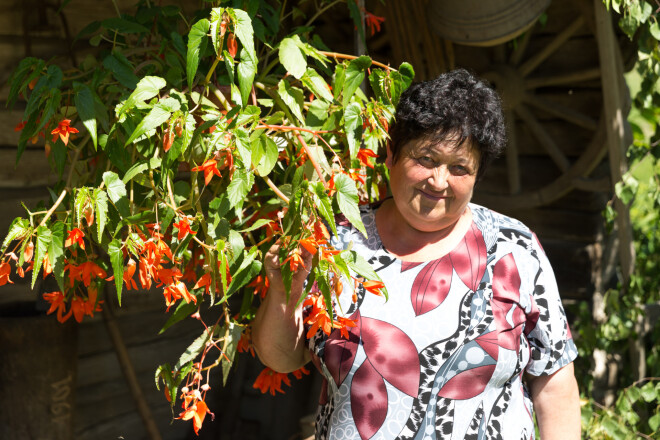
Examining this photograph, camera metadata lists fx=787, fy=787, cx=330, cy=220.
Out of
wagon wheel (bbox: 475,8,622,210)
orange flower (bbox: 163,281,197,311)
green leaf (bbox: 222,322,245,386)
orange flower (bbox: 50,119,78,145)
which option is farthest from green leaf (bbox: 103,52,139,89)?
wagon wheel (bbox: 475,8,622,210)

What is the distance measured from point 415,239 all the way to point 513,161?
1563mm

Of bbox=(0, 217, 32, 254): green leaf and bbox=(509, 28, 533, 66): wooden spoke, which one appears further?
bbox=(509, 28, 533, 66): wooden spoke

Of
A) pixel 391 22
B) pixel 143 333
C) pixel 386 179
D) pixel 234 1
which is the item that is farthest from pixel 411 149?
pixel 143 333

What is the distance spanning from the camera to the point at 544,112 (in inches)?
116

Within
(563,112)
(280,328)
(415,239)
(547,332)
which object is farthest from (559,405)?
(563,112)

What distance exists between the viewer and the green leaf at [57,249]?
4.01 feet

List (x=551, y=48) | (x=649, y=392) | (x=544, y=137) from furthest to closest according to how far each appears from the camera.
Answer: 1. (x=544, y=137)
2. (x=551, y=48)
3. (x=649, y=392)

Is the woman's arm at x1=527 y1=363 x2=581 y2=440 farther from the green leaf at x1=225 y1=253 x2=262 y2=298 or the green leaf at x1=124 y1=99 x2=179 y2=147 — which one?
the green leaf at x1=124 y1=99 x2=179 y2=147

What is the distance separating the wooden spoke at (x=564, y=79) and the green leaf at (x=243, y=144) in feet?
6.02

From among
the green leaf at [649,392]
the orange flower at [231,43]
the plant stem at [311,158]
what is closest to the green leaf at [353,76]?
the plant stem at [311,158]

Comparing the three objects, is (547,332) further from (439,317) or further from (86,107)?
(86,107)

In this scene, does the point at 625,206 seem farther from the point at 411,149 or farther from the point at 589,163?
the point at 411,149

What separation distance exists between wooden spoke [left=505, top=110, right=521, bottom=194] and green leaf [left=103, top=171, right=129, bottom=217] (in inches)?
77.6

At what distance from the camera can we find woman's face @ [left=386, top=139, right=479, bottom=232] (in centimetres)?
143
